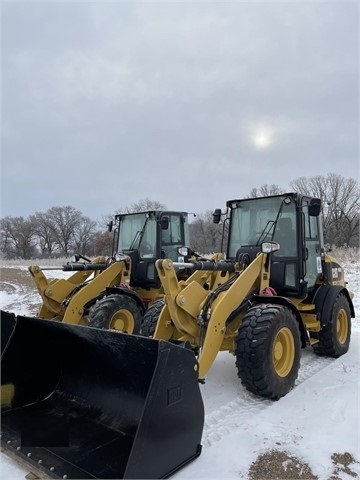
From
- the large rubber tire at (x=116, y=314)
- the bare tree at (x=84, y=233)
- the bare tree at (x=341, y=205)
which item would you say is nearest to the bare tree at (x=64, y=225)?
the bare tree at (x=84, y=233)

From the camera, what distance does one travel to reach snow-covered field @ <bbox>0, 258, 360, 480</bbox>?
10.4 feet

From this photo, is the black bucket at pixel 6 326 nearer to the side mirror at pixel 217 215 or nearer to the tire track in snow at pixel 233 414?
the tire track in snow at pixel 233 414

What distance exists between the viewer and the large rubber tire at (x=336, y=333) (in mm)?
5883

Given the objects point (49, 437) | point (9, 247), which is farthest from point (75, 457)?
point (9, 247)

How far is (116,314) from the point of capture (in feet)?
21.5

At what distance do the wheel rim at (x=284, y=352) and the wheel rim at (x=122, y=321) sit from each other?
110 inches

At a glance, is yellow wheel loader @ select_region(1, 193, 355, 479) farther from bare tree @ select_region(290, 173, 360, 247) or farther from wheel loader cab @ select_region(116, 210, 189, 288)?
bare tree @ select_region(290, 173, 360, 247)

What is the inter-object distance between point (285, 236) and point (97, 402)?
3338mm

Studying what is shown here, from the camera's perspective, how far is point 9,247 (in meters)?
70.8

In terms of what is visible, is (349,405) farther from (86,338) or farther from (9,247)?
(9,247)

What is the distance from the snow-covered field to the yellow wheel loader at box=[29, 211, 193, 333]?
6.14 feet

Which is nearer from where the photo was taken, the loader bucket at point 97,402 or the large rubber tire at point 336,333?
the loader bucket at point 97,402

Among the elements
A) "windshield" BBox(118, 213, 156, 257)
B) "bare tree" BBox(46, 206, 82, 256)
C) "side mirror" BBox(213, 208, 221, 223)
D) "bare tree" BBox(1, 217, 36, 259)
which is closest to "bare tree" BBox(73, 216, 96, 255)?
"bare tree" BBox(46, 206, 82, 256)

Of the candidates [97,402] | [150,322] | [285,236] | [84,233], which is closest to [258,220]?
[285,236]
